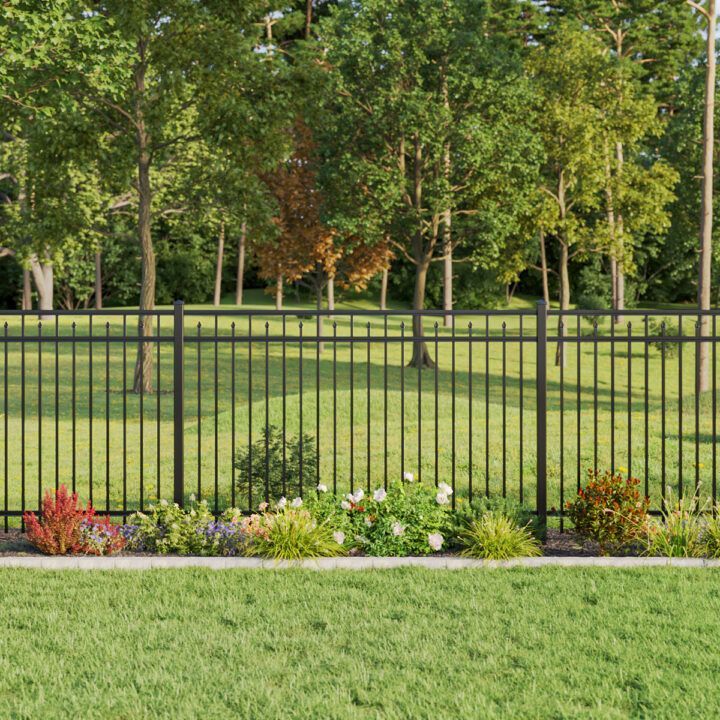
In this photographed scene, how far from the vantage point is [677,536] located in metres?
7.94

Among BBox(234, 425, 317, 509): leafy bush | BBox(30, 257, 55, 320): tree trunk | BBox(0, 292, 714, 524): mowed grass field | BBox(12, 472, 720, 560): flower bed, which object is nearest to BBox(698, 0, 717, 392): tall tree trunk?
BBox(0, 292, 714, 524): mowed grass field

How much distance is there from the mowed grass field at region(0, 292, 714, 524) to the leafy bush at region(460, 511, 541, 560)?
2.00 feet

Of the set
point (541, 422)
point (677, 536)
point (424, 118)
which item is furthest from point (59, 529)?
point (424, 118)

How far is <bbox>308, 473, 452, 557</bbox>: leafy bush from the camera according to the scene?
800cm

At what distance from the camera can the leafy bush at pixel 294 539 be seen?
776cm

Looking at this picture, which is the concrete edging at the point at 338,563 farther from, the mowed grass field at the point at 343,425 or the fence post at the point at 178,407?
the fence post at the point at 178,407

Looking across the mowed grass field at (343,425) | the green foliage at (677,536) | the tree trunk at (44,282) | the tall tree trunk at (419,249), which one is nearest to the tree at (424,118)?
the tall tree trunk at (419,249)

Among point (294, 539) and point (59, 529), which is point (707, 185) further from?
point (59, 529)

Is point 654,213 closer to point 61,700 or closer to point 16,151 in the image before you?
point 16,151

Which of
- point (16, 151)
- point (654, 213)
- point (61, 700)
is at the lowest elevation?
point (61, 700)

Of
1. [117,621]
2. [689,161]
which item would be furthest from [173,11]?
[689,161]

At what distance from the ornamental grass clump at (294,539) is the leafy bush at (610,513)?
2032 mm

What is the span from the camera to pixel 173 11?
21.0 metres

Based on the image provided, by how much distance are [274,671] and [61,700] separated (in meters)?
1.10
